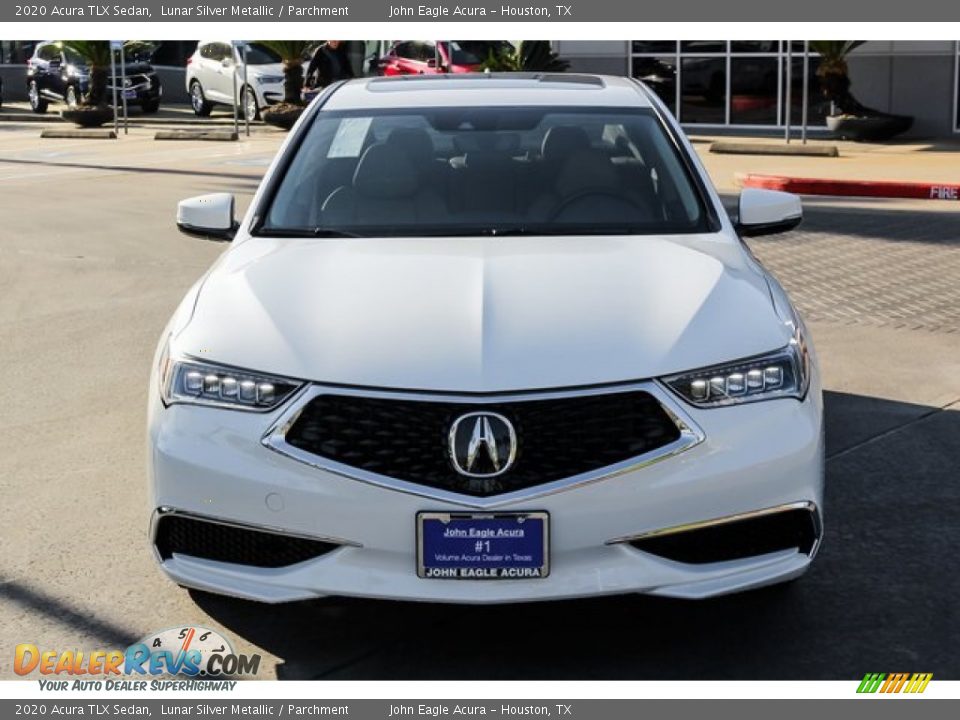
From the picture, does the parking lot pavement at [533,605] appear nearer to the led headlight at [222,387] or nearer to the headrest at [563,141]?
the led headlight at [222,387]

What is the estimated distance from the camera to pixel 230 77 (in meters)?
33.1

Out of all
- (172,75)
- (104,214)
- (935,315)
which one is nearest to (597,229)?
(935,315)

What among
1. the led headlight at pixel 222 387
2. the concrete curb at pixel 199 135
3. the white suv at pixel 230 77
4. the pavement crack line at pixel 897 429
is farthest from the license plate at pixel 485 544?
the white suv at pixel 230 77

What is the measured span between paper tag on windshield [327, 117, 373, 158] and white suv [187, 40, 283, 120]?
24.6 m

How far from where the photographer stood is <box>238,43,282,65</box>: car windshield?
32031 millimetres

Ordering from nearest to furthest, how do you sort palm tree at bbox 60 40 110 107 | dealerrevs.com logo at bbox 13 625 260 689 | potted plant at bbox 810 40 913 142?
1. dealerrevs.com logo at bbox 13 625 260 689
2. potted plant at bbox 810 40 913 142
3. palm tree at bbox 60 40 110 107

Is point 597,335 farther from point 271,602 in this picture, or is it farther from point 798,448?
point 271,602

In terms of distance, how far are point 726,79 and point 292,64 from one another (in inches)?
309

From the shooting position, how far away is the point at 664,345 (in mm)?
4301

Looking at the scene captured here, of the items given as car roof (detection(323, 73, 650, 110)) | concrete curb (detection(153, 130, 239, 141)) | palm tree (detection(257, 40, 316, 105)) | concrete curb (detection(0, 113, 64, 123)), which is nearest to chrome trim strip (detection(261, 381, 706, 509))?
car roof (detection(323, 73, 650, 110))

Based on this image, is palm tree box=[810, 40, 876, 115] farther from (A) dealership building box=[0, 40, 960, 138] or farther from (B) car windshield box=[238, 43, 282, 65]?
(B) car windshield box=[238, 43, 282, 65]

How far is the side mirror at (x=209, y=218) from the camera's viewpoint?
5848 mm

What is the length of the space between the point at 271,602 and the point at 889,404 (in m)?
4.07

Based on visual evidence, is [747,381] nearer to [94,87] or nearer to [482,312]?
[482,312]
